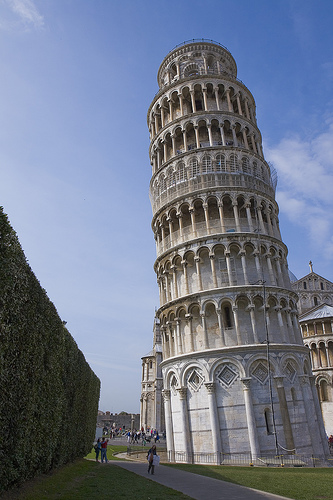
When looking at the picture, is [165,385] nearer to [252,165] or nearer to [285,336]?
[285,336]

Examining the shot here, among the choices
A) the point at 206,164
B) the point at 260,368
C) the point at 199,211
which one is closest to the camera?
the point at 260,368

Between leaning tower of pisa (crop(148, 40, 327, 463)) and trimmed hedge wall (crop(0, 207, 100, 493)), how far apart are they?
1157cm

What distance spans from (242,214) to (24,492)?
25701 mm

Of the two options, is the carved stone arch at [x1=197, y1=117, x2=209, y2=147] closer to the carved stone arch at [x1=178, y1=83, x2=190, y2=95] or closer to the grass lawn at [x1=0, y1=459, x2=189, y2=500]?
the carved stone arch at [x1=178, y1=83, x2=190, y2=95]

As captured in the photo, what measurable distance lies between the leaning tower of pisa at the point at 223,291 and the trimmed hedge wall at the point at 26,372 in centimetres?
1157

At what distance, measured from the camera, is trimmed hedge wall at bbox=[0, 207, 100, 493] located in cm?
1031

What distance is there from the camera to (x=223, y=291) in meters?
28.3

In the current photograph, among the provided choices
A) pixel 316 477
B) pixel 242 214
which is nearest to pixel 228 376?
pixel 316 477

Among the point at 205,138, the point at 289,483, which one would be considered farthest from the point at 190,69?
the point at 289,483

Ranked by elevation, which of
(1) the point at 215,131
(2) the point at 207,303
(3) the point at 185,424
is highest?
(1) the point at 215,131

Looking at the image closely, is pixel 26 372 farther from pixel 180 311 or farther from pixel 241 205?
pixel 241 205

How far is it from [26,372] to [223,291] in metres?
18.5

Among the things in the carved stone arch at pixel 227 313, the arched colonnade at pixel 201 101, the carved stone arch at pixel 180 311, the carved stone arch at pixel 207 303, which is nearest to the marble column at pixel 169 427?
the carved stone arch at pixel 180 311

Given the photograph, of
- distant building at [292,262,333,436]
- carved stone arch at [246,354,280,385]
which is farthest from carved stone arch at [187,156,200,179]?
distant building at [292,262,333,436]
